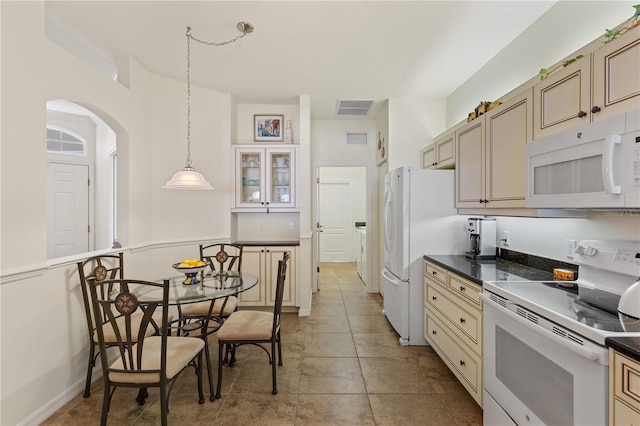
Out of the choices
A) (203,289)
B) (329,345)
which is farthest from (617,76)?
(329,345)

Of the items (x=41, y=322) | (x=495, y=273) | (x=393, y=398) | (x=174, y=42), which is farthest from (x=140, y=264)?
(x=495, y=273)

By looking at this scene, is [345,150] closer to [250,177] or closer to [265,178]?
[265,178]

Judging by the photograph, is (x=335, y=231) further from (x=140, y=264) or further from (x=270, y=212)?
(x=140, y=264)

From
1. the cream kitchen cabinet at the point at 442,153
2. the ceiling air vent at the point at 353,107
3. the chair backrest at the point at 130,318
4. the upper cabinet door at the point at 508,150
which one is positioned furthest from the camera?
the ceiling air vent at the point at 353,107

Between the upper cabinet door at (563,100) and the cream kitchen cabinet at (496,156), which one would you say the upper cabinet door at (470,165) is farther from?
the upper cabinet door at (563,100)

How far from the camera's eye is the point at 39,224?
196 cm

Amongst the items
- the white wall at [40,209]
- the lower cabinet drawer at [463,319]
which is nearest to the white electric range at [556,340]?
the lower cabinet drawer at [463,319]

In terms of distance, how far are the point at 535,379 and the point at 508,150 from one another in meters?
1.45

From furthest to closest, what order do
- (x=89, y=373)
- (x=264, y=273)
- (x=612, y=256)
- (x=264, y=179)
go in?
(x=264, y=179), (x=264, y=273), (x=89, y=373), (x=612, y=256)

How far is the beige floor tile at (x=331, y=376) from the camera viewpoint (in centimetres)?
231

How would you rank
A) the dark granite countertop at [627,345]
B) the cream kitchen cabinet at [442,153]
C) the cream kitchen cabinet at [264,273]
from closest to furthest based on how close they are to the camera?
the dark granite countertop at [627,345] < the cream kitchen cabinet at [442,153] < the cream kitchen cabinet at [264,273]

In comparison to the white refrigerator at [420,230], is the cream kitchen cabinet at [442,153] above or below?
above

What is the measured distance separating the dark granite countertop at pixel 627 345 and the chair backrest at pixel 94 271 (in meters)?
2.56

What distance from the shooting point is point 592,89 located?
1.47 m
